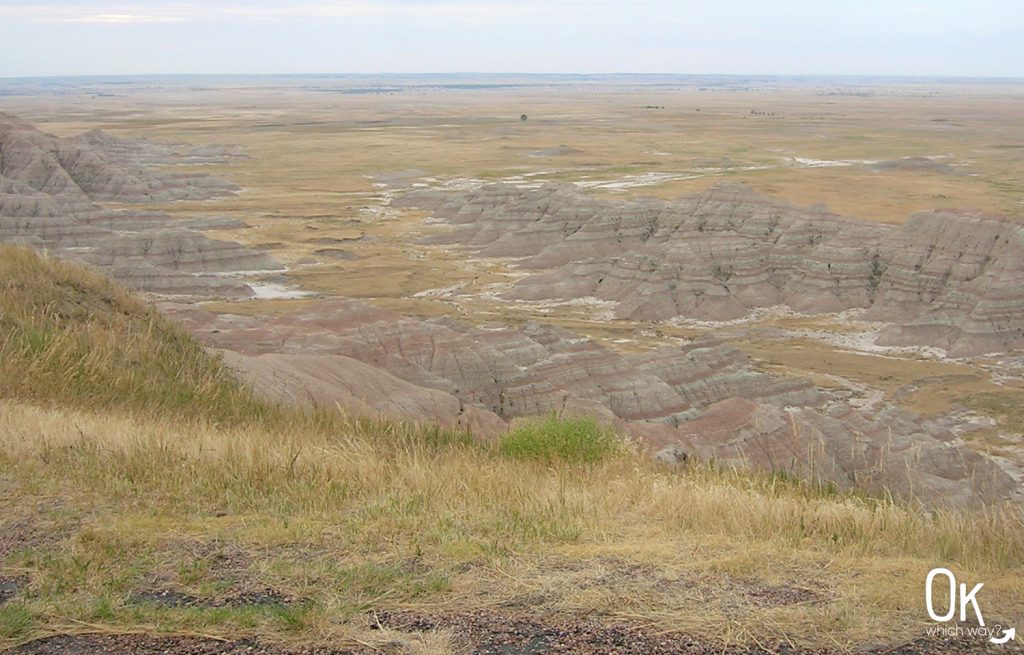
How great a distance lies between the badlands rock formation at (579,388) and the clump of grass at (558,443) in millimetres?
7559

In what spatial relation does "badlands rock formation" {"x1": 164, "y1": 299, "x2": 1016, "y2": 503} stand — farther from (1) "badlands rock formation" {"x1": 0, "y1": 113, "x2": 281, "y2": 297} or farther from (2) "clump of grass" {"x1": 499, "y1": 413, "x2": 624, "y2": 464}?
(1) "badlands rock formation" {"x1": 0, "y1": 113, "x2": 281, "y2": 297}

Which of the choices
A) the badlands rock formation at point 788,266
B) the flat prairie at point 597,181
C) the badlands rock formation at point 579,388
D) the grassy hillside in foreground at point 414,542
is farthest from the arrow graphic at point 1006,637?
the badlands rock formation at point 788,266

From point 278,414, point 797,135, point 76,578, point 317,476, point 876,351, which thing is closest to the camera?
point 76,578

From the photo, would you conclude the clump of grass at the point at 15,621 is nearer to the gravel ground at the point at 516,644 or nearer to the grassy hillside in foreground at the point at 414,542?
the grassy hillside in foreground at the point at 414,542

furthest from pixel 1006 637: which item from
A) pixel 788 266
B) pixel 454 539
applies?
pixel 788 266

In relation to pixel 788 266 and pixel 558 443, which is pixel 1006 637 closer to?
pixel 558 443

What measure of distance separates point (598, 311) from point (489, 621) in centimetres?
4309

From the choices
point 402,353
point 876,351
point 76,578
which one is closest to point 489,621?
point 76,578

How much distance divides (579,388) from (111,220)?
46.3 m

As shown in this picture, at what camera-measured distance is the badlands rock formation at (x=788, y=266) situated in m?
41.2

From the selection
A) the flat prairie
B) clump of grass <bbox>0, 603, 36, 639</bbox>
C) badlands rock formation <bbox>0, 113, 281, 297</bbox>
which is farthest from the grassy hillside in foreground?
badlands rock formation <bbox>0, 113, 281, 297</bbox>

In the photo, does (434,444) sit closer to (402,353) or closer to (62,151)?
(402,353)

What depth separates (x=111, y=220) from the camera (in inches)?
2462

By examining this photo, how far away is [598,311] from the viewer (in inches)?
1859
